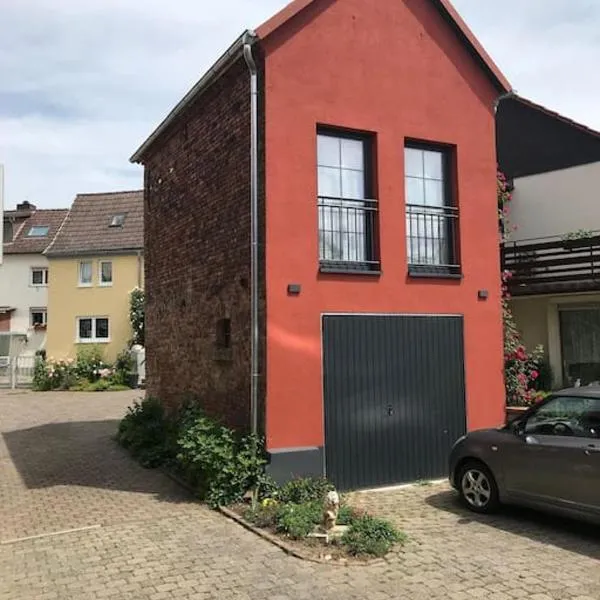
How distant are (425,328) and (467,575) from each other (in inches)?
169

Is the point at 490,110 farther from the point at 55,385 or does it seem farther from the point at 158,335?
the point at 55,385

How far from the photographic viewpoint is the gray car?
6.60 meters

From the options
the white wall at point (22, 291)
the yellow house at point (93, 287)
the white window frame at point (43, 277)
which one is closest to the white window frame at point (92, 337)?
the yellow house at point (93, 287)

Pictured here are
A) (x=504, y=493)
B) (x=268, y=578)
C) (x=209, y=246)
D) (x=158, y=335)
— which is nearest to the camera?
(x=268, y=578)

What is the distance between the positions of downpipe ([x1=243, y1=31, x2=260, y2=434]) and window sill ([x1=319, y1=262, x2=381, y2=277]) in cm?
95

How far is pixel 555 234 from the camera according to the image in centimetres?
1708

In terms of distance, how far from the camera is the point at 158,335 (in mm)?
12836

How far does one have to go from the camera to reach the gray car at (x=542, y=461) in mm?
6602

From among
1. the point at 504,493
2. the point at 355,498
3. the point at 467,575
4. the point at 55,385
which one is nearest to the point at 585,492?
the point at 504,493

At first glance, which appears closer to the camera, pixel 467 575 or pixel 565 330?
pixel 467 575

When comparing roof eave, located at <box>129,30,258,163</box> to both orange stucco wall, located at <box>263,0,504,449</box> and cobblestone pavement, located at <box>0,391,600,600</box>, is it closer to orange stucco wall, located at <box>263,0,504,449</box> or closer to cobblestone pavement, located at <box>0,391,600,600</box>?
orange stucco wall, located at <box>263,0,504,449</box>

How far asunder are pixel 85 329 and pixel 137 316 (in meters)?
3.05

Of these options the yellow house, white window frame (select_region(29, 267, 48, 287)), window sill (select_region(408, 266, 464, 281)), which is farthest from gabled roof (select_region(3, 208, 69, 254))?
window sill (select_region(408, 266, 464, 281))

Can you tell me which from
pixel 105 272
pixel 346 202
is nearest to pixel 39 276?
pixel 105 272
